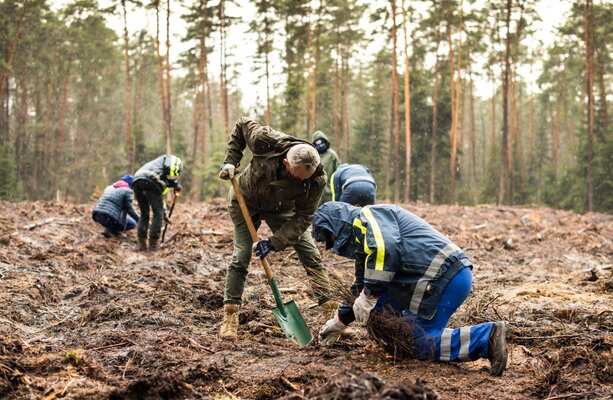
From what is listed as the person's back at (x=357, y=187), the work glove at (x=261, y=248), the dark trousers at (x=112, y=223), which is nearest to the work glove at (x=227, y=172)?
the work glove at (x=261, y=248)

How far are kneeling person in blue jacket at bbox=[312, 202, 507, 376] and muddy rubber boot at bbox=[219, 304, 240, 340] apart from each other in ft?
3.99

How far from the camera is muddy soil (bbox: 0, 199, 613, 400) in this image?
3.34 metres

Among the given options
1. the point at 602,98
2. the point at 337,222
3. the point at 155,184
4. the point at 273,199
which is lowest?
the point at 337,222

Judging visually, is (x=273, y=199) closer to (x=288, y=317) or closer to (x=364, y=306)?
(x=288, y=317)

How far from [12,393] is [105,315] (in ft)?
7.91

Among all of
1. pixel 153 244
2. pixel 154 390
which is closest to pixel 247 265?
pixel 154 390

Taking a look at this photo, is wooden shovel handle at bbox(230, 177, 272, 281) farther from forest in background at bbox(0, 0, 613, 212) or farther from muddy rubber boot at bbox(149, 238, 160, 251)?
forest in background at bbox(0, 0, 613, 212)

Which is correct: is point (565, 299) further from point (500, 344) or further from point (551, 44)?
point (551, 44)

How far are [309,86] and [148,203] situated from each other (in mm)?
18828

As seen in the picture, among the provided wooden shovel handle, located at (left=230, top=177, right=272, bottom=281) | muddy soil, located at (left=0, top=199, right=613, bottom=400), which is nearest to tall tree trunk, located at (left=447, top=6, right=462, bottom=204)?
muddy soil, located at (left=0, top=199, right=613, bottom=400)

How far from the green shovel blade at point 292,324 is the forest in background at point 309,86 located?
54.9 ft

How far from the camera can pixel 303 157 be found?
15.0ft

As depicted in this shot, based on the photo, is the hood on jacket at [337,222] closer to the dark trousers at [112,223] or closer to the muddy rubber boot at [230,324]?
the muddy rubber boot at [230,324]

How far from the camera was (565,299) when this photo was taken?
6.19 meters
